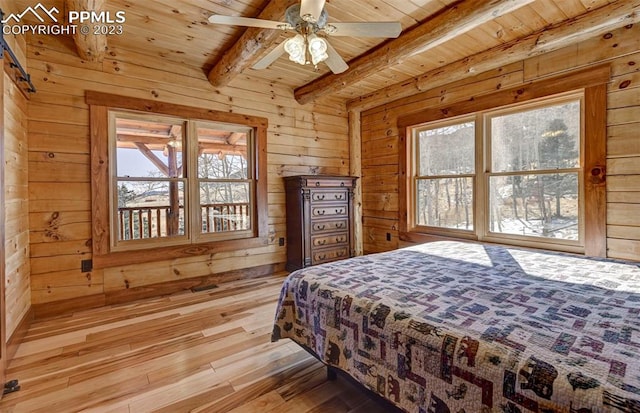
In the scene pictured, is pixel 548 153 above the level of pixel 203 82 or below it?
below

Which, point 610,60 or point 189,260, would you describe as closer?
point 610,60

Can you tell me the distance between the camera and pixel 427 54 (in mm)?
3191

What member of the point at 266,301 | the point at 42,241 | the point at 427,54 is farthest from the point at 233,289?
the point at 427,54

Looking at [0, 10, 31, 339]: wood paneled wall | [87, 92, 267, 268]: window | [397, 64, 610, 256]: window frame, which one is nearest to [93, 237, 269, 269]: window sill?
[87, 92, 267, 268]: window

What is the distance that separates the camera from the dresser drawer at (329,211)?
3956mm

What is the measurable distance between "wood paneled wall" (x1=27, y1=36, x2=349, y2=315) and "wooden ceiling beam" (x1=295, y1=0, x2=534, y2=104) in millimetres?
1287

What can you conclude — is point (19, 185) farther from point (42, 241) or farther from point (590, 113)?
point (590, 113)

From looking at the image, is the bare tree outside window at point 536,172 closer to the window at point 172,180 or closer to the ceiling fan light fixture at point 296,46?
the ceiling fan light fixture at point 296,46

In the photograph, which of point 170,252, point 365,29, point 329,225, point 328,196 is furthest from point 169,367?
point 328,196

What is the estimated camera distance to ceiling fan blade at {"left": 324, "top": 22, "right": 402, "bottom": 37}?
184 centimetres

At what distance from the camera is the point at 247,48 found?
2.68 metres

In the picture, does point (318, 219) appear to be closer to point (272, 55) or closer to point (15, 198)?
point (272, 55)

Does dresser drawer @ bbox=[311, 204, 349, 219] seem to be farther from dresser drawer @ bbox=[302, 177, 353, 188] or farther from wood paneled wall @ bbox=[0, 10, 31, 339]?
wood paneled wall @ bbox=[0, 10, 31, 339]

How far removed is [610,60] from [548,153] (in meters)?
0.85
